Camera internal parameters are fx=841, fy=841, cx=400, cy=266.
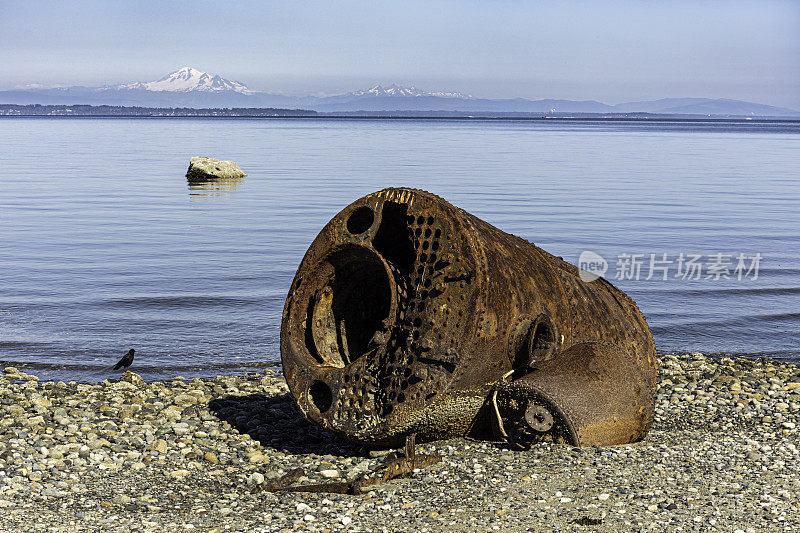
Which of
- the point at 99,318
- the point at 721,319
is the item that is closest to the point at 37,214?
the point at 99,318

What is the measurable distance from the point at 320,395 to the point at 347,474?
0.73 meters

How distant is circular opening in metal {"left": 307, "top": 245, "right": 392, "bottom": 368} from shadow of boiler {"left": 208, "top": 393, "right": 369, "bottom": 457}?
789mm

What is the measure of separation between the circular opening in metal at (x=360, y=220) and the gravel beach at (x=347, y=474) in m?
1.91

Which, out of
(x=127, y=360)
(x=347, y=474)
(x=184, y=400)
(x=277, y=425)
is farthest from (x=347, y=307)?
(x=127, y=360)

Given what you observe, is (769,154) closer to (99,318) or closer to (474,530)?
(99,318)

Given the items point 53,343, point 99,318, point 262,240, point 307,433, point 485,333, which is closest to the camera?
point 485,333

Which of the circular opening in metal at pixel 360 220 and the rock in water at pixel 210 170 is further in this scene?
the rock in water at pixel 210 170

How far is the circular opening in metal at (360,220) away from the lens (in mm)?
7086

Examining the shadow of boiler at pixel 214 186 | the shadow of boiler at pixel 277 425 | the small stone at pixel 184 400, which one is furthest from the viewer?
the shadow of boiler at pixel 214 186

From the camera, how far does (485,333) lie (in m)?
6.62

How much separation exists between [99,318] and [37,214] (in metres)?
15.1

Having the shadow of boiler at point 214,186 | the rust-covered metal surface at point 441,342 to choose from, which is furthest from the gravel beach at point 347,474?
the shadow of boiler at point 214,186

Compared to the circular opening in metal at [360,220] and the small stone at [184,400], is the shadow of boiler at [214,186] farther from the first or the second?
the circular opening in metal at [360,220]

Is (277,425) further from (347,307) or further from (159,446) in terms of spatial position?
(347,307)
